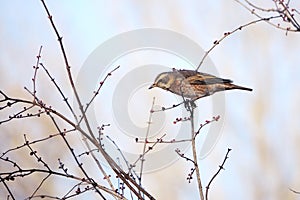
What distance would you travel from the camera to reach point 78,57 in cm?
108

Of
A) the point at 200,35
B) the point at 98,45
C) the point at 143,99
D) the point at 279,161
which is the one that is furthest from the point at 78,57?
the point at 279,161

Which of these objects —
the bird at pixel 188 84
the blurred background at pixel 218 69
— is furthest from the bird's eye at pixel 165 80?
the blurred background at pixel 218 69

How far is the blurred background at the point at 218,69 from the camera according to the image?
3.39 feet

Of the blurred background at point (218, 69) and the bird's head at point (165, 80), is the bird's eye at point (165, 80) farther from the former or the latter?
the blurred background at point (218, 69)

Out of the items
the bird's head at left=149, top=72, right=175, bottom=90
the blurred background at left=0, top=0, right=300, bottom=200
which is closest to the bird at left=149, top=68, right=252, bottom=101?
the bird's head at left=149, top=72, right=175, bottom=90

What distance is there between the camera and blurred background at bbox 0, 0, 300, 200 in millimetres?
1032

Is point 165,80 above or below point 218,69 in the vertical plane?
below

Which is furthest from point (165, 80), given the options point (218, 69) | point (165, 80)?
point (218, 69)

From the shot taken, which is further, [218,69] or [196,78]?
[218,69]

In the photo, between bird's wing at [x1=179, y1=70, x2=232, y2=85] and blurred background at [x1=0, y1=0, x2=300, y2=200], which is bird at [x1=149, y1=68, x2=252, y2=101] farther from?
blurred background at [x1=0, y1=0, x2=300, y2=200]

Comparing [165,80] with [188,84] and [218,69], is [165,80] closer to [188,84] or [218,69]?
[188,84]

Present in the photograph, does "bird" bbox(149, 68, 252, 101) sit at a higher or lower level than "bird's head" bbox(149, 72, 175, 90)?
lower

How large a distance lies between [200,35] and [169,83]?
0.37 m

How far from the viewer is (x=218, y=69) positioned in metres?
1.06
